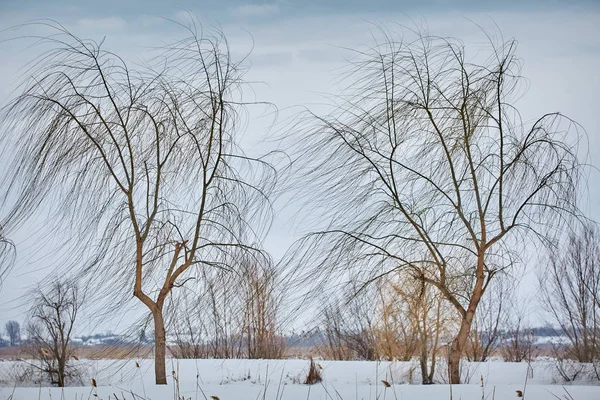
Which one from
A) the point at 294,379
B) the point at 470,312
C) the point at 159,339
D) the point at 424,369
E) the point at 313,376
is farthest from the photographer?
the point at 424,369

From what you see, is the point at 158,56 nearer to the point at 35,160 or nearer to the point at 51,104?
the point at 51,104

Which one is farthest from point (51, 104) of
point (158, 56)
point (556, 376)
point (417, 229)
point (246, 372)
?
point (556, 376)

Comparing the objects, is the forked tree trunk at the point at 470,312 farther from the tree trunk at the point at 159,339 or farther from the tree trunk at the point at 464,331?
the tree trunk at the point at 159,339

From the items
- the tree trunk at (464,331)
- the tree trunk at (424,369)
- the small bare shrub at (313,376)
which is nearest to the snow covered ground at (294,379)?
the small bare shrub at (313,376)

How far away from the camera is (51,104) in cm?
622

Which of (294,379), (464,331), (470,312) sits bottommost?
(294,379)

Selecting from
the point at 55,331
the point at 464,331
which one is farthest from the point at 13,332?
the point at 464,331

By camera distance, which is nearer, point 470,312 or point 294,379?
point 470,312

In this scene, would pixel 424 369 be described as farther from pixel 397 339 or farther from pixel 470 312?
pixel 470 312

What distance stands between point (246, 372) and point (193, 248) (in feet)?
11.7

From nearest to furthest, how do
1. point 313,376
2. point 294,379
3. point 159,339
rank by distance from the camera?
point 159,339
point 313,376
point 294,379

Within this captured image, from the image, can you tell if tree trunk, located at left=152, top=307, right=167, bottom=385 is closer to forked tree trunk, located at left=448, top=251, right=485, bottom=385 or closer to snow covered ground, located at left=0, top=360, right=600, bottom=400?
snow covered ground, located at left=0, top=360, right=600, bottom=400

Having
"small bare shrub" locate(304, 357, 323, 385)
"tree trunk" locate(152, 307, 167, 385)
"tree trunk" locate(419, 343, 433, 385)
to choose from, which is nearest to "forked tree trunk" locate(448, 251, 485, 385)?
"small bare shrub" locate(304, 357, 323, 385)

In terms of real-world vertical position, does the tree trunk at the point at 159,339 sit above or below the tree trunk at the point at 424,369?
above
